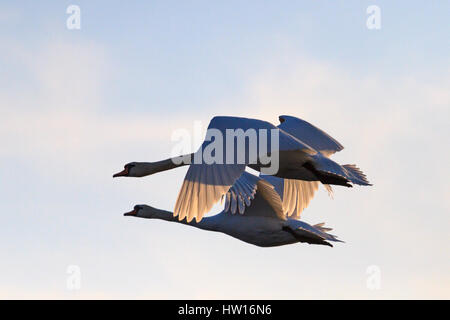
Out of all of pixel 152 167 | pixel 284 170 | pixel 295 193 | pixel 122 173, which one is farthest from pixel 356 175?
pixel 122 173

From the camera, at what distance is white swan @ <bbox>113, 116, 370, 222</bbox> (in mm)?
11305

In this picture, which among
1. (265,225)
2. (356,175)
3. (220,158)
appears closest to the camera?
(220,158)

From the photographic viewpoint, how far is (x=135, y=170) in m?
17.1

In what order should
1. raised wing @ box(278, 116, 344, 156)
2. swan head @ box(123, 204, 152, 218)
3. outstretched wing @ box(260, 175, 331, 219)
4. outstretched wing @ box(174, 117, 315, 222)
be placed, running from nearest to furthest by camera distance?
outstretched wing @ box(174, 117, 315, 222) < raised wing @ box(278, 116, 344, 156) < swan head @ box(123, 204, 152, 218) < outstretched wing @ box(260, 175, 331, 219)

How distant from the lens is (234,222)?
16.6 meters

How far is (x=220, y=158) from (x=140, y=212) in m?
6.91

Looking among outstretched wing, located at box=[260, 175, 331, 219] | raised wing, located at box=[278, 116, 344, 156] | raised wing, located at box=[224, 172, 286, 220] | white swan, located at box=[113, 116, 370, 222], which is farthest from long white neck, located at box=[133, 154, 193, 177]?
outstretched wing, located at box=[260, 175, 331, 219]

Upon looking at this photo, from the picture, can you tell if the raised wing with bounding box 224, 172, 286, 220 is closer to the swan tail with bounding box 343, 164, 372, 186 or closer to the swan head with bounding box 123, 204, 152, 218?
the swan tail with bounding box 343, 164, 372, 186

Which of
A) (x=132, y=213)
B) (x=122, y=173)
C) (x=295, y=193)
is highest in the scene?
(x=122, y=173)

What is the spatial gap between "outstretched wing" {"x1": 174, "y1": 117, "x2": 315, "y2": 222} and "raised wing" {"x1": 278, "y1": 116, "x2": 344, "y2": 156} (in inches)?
138

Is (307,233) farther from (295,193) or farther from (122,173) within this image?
(122,173)

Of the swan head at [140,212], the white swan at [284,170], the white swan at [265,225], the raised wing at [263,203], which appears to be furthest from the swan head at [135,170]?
the raised wing at [263,203]

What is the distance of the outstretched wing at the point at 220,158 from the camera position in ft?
36.8
